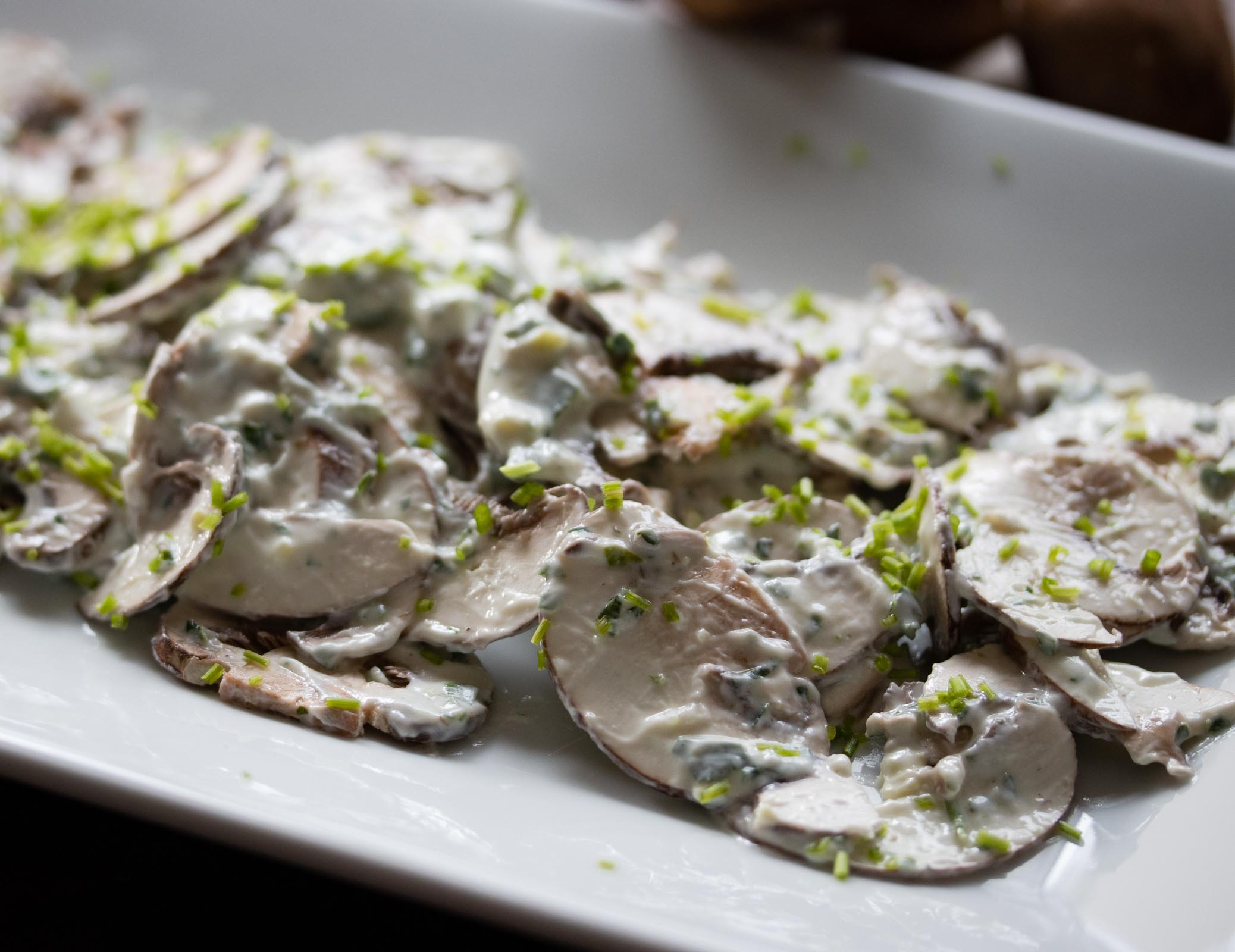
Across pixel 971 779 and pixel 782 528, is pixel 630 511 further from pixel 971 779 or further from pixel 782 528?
pixel 971 779

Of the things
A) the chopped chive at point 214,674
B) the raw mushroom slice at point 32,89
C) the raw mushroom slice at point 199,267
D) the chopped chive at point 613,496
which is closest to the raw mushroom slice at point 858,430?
the chopped chive at point 613,496

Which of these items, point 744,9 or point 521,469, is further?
point 744,9

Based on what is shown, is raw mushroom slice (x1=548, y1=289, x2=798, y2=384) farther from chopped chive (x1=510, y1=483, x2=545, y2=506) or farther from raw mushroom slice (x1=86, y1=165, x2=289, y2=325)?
raw mushroom slice (x1=86, y1=165, x2=289, y2=325)

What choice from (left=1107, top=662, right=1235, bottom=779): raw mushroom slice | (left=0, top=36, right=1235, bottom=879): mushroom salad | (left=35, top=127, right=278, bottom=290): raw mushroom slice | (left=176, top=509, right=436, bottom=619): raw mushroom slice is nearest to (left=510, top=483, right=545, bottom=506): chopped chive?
(left=0, top=36, right=1235, bottom=879): mushroom salad

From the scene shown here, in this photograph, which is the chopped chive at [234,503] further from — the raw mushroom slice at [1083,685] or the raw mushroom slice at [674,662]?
the raw mushroom slice at [1083,685]

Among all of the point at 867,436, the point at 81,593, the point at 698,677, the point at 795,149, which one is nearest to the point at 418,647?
the point at 698,677

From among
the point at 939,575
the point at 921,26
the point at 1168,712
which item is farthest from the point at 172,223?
the point at 1168,712

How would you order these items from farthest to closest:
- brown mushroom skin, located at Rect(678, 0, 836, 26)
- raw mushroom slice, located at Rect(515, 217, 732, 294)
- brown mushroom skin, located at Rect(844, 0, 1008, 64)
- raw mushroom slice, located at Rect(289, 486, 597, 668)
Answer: brown mushroom skin, located at Rect(844, 0, 1008, 64) < brown mushroom skin, located at Rect(678, 0, 836, 26) < raw mushroom slice, located at Rect(515, 217, 732, 294) < raw mushroom slice, located at Rect(289, 486, 597, 668)
